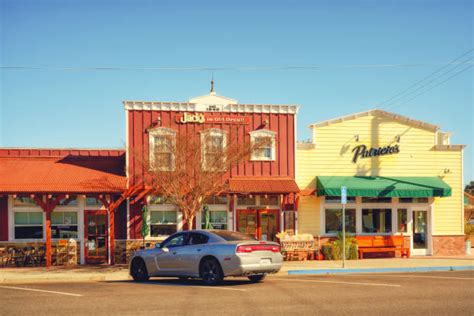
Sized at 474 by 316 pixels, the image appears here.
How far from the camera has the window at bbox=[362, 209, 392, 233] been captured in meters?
26.1

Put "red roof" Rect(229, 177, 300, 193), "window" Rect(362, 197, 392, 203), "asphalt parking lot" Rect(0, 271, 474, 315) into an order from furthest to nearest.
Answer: "window" Rect(362, 197, 392, 203) < "red roof" Rect(229, 177, 300, 193) < "asphalt parking lot" Rect(0, 271, 474, 315)

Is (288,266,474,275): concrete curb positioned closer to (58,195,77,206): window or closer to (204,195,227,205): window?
(204,195,227,205): window

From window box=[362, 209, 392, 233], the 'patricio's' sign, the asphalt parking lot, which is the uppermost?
the 'patricio's' sign

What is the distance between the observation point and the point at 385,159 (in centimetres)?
2634

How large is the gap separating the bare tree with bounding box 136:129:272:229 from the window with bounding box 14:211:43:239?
464cm

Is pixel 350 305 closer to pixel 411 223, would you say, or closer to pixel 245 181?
pixel 245 181

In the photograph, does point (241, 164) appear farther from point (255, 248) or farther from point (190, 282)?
point (255, 248)

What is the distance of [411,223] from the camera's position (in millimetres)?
26188

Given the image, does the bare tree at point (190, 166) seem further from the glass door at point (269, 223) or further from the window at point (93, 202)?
the glass door at point (269, 223)

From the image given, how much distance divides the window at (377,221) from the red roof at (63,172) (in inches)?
395

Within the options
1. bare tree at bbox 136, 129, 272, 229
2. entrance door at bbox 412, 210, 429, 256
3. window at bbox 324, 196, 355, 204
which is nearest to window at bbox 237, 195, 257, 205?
bare tree at bbox 136, 129, 272, 229

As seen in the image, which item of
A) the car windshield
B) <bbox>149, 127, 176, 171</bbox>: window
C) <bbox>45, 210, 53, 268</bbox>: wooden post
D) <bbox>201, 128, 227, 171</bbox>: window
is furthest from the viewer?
<bbox>45, 210, 53, 268</bbox>: wooden post

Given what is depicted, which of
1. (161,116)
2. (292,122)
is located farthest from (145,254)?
(292,122)

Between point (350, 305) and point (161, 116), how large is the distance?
14.9 m
